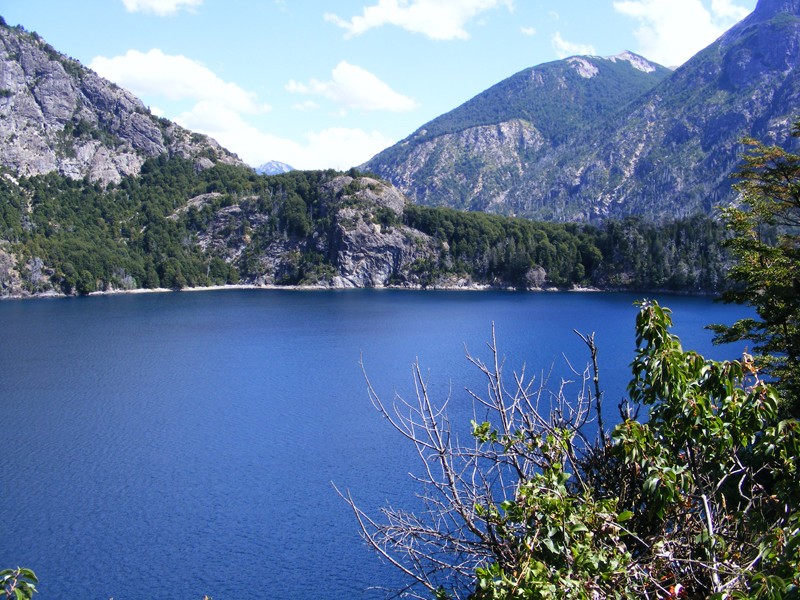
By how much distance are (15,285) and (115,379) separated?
76.7 metres

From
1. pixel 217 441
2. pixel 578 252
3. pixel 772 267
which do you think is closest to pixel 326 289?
pixel 578 252

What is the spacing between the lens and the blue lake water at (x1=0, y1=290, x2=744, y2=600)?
2045 centimetres

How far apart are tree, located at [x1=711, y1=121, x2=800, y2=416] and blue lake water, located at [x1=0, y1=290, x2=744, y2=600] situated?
11.3m

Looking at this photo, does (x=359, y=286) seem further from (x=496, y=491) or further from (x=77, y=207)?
(x=496, y=491)

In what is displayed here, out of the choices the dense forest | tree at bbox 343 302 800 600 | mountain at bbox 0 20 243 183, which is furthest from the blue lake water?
mountain at bbox 0 20 243 183

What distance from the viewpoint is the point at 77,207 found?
141 metres

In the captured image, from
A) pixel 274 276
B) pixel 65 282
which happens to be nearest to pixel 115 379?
pixel 65 282

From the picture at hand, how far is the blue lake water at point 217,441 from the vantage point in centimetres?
2045

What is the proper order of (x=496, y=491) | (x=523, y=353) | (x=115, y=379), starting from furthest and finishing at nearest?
1. (x=523, y=353)
2. (x=115, y=379)
3. (x=496, y=491)

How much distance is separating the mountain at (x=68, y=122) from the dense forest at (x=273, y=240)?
5.52 m

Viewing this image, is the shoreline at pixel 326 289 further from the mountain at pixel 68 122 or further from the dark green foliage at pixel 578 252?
the mountain at pixel 68 122

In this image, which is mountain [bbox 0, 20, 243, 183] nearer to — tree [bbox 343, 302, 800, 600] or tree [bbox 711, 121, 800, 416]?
tree [bbox 711, 121, 800, 416]

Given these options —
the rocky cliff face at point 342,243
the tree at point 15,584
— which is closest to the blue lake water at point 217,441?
the tree at point 15,584

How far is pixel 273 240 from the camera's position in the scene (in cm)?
14500
